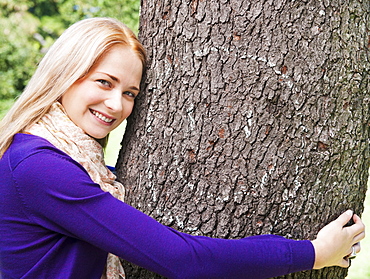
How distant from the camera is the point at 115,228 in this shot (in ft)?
4.80

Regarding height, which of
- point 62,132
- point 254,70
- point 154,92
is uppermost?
point 254,70

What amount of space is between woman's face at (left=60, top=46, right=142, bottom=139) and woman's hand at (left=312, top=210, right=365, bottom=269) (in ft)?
3.14

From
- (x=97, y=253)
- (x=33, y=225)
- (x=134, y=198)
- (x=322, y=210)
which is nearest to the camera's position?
(x=33, y=225)

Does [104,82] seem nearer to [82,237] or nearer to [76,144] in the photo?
[76,144]

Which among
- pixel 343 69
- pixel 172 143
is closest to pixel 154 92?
pixel 172 143

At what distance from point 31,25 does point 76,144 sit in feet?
30.1

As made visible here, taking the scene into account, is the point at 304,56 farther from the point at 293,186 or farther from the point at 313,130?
the point at 293,186

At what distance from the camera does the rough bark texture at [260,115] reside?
171 centimetres

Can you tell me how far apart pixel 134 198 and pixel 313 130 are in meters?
0.81

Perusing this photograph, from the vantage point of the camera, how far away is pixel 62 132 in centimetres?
173

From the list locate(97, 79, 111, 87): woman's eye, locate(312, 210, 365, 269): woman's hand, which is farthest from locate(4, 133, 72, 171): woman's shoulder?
locate(312, 210, 365, 269): woman's hand

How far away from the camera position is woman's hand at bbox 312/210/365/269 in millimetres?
1664

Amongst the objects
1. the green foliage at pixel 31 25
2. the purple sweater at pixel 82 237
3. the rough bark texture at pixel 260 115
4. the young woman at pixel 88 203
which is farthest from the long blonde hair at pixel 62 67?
the green foliage at pixel 31 25

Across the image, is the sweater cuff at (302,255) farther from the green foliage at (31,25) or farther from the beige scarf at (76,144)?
the green foliage at (31,25)
